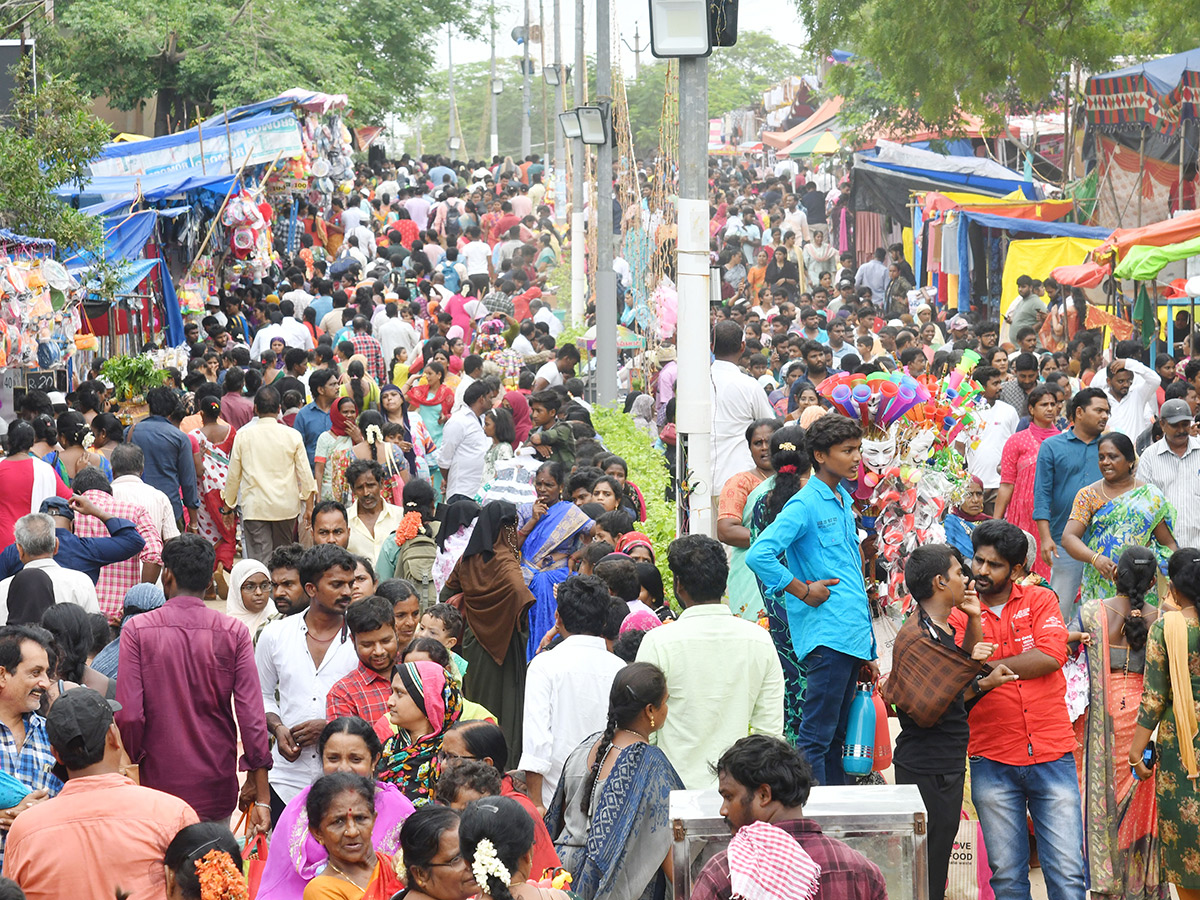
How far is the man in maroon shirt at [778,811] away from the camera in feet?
11.8

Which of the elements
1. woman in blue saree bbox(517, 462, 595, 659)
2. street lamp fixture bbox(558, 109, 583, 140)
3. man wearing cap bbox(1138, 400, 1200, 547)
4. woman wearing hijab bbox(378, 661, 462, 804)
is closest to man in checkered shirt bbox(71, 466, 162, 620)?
woman in blue saree bbox(517, 462, 595, 659)

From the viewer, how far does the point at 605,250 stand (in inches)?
581

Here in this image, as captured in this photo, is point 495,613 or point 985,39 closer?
point 495,613

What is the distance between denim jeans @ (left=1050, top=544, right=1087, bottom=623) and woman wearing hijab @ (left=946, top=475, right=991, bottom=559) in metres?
0.50

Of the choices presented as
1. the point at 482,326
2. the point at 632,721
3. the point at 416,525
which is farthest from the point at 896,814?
the point at 482,326

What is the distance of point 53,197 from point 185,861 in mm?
9292

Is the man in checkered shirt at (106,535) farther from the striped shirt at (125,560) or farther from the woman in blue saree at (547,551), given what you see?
the woman in blue saree at (547,551)

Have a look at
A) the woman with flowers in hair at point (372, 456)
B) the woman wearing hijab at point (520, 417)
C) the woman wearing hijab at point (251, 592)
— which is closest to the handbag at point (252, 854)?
the woman wearing hijab at point (251, 592)

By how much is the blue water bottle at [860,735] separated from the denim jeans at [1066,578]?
303cm

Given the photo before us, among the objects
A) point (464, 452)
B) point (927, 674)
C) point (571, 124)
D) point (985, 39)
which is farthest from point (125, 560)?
point (985, 39)

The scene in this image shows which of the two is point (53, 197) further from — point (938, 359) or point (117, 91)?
point (117, 91)

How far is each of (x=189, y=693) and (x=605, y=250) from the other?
9.74m

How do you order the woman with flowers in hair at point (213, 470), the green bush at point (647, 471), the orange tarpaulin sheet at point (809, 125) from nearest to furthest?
the green bush at point (647, 471) < the woman with flowers in hair at point (213, 470) < the orange tarpaulin sheet at point (809, 125)

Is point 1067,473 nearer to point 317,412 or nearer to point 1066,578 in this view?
point 1066,578
